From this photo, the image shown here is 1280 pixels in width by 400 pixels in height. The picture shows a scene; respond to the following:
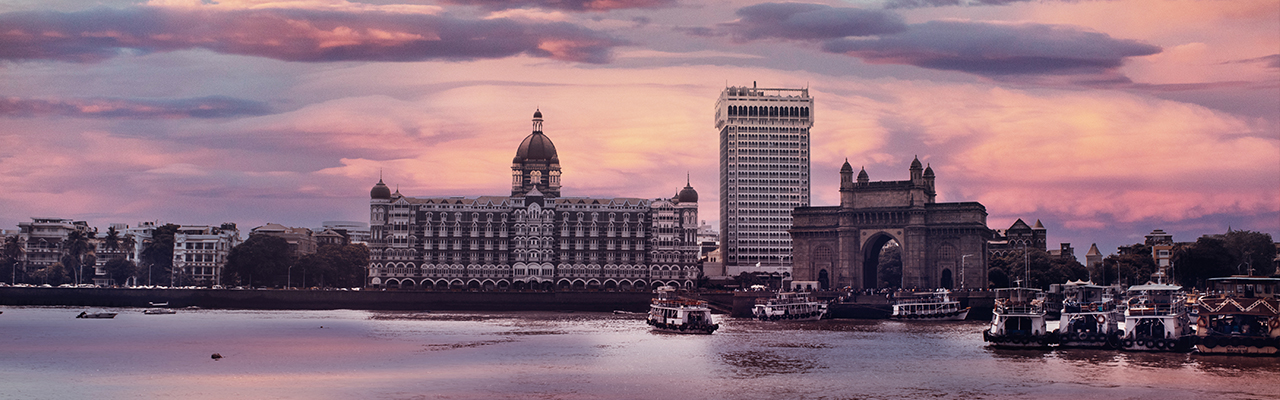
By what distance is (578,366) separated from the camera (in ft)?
268

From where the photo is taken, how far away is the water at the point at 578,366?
220ft

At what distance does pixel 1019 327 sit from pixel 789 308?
55.3 metres

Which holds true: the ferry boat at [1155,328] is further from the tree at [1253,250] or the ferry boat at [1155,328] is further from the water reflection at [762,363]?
the tree at [1253,250]

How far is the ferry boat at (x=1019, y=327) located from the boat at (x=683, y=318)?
1122 inches

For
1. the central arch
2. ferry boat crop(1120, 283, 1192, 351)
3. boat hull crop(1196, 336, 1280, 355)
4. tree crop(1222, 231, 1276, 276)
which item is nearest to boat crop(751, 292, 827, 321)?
the central arch

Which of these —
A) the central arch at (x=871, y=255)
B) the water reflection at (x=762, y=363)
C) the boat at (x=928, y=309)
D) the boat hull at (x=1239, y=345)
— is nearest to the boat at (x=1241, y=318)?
the boat hull at (x=1239, y=345)

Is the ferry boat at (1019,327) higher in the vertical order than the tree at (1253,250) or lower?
lower

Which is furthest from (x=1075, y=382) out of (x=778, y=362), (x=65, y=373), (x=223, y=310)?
(x=223, y=310)

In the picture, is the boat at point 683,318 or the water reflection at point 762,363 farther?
the boat at point 683,318

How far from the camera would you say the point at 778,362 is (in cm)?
8444

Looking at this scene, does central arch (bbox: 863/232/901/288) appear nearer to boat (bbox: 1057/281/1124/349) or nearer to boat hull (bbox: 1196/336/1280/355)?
boat (bbox: 1057/281/1124/349)

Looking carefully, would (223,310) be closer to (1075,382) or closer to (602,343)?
(602,343)

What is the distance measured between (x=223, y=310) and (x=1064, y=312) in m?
126

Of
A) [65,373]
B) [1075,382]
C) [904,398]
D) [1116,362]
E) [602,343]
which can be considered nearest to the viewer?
[904,398]
